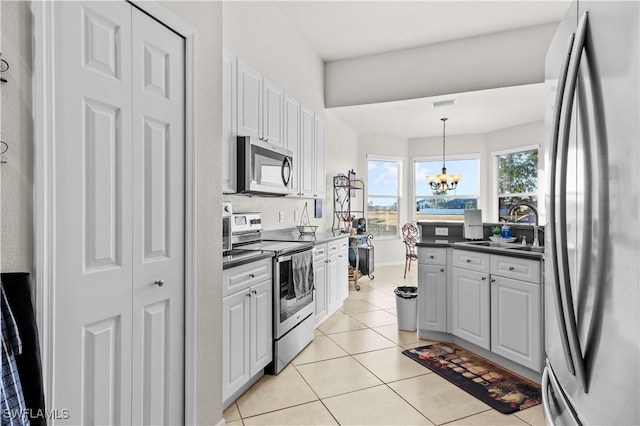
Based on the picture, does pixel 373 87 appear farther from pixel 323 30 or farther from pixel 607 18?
pixel 607 18

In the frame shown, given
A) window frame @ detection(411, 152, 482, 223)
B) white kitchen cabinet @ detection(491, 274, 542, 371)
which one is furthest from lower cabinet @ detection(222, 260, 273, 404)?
window frame @ detection(411, 152, 482, 223)

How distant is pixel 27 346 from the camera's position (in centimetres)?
105

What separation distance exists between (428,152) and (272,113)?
5183 millimetres

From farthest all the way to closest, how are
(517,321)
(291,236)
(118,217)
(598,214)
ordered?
(291,236), (517,321), (118,217), (598,214)

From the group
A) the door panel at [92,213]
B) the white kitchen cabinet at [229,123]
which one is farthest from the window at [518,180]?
the door panel at [92,213]

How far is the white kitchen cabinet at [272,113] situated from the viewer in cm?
337

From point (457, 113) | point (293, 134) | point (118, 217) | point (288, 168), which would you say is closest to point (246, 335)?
point (118, 217)

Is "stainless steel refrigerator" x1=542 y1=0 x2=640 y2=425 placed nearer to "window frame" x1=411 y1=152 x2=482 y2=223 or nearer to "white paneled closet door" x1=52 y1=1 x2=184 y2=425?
"white paneled closet door" x1=52 y1=1 x2=184 y2=425

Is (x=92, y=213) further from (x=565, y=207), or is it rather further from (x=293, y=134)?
(x=293, y=134)

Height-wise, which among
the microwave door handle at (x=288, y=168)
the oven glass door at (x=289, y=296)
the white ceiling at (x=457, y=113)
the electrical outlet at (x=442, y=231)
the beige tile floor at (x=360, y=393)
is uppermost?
the white ceiling at (x=457, y=113)

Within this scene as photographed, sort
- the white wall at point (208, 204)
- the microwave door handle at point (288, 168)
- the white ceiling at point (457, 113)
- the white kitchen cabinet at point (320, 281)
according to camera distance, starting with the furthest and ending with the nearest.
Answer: the white ceiling at point (457, 113), the white kitchen cabinet at point (320, 281), the microwave door handle at point (288, 168), the white wall at point (208, 204)

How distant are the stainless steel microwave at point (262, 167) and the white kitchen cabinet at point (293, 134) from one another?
25 centimetres

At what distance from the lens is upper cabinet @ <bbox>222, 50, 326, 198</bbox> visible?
2830mm

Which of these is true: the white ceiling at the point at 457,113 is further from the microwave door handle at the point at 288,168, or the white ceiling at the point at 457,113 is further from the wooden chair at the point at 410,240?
the microwave door handle at the point at 288,168
